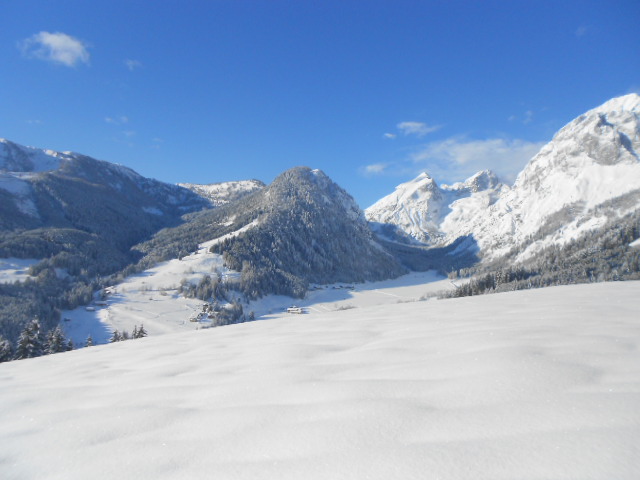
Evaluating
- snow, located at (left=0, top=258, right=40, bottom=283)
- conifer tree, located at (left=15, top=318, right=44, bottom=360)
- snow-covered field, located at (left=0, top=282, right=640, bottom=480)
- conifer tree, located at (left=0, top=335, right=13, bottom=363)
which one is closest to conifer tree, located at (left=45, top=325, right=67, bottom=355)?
conifer tree, located at (left=15, top=318, right=44, bottom=360)

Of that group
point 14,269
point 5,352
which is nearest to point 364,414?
point 5,352

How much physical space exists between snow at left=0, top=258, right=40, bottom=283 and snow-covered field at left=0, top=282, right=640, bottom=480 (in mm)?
136896

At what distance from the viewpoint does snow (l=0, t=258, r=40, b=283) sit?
10662cm

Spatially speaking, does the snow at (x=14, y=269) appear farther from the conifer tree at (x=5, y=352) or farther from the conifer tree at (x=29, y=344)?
the conifer tree at (x=29, y=344)

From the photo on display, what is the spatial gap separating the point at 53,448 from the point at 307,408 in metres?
A: 2.84

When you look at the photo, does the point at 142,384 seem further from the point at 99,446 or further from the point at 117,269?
the point at 117,269

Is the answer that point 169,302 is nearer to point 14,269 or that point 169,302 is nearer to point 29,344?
point 14,269

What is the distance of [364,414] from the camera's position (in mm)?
3406

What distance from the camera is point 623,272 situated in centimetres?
8412

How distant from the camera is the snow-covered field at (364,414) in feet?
8.42

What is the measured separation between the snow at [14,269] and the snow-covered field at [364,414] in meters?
137

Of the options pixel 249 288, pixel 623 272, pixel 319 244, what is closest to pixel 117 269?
pixel 249 288

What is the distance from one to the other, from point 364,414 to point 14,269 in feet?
518

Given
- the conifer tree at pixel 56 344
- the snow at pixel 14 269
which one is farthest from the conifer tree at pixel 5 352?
the snow at pixel 14 269
